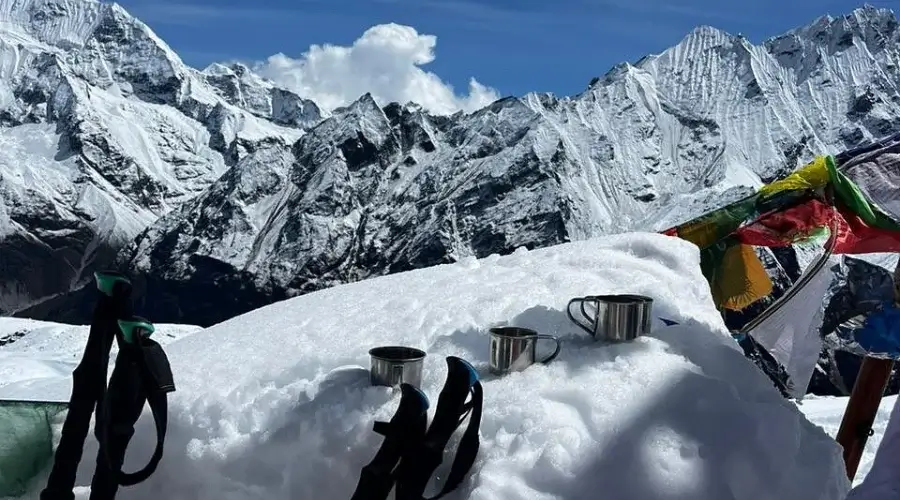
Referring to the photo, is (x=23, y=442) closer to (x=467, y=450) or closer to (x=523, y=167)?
(x=467, y=450)

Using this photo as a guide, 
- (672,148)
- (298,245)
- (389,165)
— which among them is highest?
(672,148)

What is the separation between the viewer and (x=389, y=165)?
484 feet

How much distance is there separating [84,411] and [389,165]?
478 feet

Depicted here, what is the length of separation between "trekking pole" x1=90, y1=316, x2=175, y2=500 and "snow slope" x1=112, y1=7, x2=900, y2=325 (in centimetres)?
11596

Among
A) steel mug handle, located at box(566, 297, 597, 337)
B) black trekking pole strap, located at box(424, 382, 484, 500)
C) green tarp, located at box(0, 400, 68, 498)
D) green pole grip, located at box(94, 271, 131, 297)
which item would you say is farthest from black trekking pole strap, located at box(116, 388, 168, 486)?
steel mug handle, located at box(566, 297, 597, 337)

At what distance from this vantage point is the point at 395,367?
3.11 m

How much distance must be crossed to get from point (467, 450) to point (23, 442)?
1.89 metres

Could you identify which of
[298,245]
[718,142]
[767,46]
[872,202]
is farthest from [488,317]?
[767,46]

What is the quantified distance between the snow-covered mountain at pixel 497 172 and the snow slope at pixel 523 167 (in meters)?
0.32

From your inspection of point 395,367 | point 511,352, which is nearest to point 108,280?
point 395,367

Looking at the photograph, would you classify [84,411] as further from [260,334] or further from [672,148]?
[672,148]

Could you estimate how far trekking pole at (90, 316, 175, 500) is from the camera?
113 inches

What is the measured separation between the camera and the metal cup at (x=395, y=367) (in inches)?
123

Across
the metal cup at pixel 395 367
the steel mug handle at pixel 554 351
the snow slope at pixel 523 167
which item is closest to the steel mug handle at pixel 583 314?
the steel mug handle at pixel 554 351
